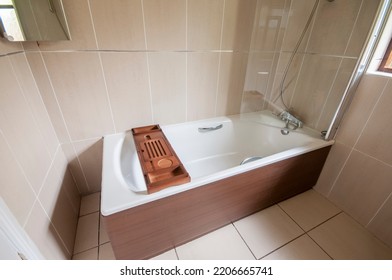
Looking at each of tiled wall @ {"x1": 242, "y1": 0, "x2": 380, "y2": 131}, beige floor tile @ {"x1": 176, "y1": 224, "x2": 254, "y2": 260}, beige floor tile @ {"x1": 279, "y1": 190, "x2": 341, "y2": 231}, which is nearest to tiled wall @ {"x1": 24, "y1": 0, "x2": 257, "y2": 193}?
tiled wall @ {"x1": 242, "y1": 0, "x2": 380, "y2": 131}

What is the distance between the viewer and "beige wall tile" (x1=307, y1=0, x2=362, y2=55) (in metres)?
1.14

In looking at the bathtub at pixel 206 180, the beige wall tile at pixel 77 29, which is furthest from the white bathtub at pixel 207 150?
the beige wall tile at pixel 77 29

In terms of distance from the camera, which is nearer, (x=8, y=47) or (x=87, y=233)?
(x=8, y=47)

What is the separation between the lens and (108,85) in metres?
1.17

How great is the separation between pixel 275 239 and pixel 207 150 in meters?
0.82

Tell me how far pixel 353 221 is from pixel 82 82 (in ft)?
6.76

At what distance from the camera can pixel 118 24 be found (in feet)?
3.43

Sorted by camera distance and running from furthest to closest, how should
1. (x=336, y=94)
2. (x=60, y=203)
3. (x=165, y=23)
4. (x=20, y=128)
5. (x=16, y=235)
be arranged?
(x=336, y=94) < (x=165, y=23) < (x=60, y=203) < (x=20, y=128) < (x=16, y=235)

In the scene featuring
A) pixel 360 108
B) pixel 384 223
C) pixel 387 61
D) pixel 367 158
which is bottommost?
pixel 384 223

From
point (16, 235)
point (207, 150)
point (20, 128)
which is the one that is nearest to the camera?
point (16, 235)

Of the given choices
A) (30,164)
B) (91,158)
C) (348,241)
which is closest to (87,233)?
(91,158)

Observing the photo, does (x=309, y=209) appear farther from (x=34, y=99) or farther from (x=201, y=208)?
(x=34, y=99)
